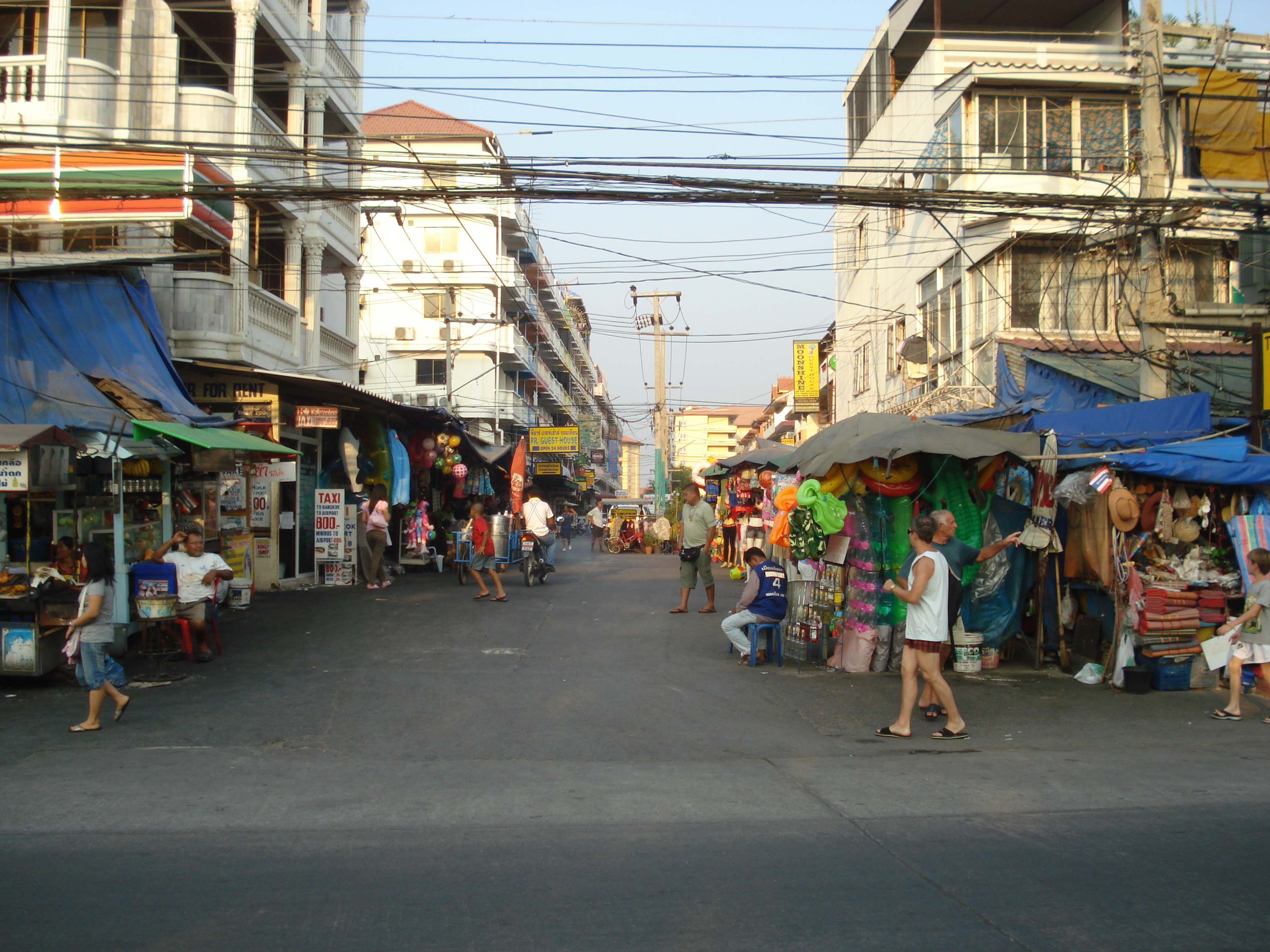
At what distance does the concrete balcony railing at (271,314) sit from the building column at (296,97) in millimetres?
3500

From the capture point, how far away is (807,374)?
1428 inches

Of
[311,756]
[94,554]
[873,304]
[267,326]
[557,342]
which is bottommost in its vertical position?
[311,756]

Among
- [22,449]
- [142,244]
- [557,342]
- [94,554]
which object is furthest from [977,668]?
[557,342]

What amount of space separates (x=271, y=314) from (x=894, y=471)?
1239 centimetres

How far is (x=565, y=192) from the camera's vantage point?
12.4 metres

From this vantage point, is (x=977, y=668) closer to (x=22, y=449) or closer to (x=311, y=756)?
(x=311, y=756)

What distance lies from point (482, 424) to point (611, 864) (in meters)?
38.6

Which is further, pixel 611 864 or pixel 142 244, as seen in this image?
pixel 142 244

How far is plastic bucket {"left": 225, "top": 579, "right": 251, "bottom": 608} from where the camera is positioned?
46.6ft

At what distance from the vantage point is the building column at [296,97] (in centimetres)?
1892

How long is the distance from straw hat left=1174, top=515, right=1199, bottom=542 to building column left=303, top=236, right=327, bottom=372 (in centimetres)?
1640

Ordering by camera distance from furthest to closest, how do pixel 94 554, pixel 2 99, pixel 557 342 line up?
1. pixel 557 342
2. pixel 2 99
3. pixel 94 554

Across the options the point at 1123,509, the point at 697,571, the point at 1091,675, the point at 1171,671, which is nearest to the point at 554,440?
the point at 697,571

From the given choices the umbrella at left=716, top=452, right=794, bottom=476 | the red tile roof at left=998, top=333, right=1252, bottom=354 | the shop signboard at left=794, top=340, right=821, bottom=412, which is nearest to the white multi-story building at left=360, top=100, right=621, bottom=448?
the shop signboard at left=794, top=340, right=821, bottom=412
